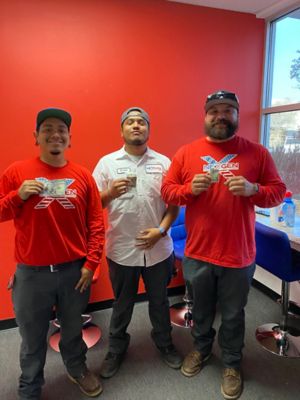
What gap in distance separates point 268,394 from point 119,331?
99 centimetres

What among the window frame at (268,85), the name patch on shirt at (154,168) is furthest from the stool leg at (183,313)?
the window frame at (268,85)

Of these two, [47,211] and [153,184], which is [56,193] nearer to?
[47,211]

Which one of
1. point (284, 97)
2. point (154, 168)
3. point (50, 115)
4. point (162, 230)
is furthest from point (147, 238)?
point (284, 97)

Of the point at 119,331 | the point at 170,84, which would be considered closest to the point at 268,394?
the point at 119,331

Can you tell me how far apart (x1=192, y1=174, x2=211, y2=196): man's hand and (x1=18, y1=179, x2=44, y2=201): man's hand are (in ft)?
2.61

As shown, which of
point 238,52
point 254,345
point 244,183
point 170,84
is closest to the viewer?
point 244,183

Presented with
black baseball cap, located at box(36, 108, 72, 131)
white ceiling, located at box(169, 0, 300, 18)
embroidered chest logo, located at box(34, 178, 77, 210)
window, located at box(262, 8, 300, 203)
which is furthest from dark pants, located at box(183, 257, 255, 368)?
white ceiling, located at box(169, 0, 300, 18)

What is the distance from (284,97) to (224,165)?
1678mm

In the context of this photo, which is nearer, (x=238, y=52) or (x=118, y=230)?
(x=118, y=230)

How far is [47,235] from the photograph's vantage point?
1.52 meters

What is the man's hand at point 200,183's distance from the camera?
1.59 meters

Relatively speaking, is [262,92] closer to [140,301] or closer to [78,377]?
[140,301]

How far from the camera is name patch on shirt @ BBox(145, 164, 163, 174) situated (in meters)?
1.87

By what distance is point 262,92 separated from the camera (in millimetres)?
3010
